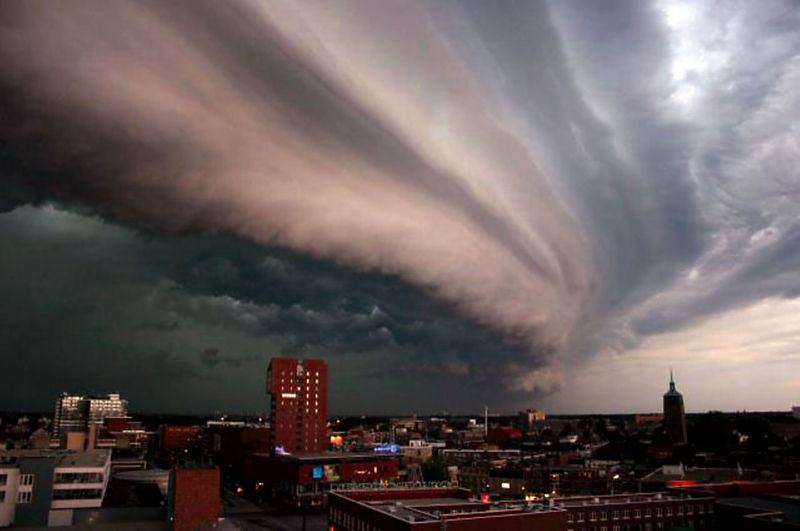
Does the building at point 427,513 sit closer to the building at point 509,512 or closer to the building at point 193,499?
the building at point 509,512

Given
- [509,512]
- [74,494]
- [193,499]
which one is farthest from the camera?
[74,494]

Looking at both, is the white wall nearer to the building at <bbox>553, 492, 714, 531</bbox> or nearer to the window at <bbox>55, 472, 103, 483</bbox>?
the window at <bbox>55, 472, 103, 483</bbox>

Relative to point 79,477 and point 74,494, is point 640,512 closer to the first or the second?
point 79,477

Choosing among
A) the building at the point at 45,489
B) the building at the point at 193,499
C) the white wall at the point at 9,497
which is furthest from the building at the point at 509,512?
the white wall at the point at 9,497

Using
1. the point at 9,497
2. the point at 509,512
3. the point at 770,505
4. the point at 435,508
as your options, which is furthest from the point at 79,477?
the point at 770,505

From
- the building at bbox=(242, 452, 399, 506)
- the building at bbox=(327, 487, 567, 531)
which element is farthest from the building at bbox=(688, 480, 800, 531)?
the building at bbox=(242, 452, 399, 506)

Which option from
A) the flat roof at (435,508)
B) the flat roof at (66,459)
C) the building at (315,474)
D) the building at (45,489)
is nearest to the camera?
the flat roof at (435,508)

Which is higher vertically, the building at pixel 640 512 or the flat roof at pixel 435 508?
the flat roof at pixel 435 508
